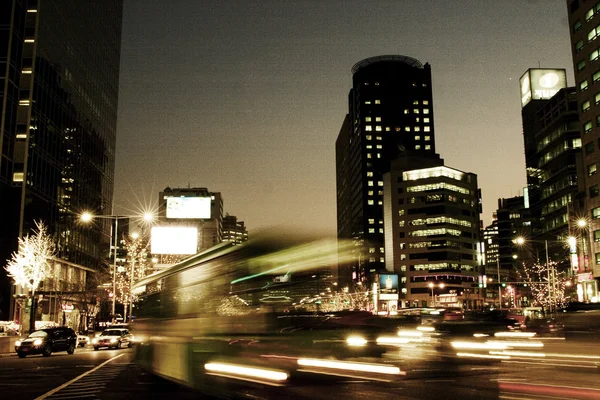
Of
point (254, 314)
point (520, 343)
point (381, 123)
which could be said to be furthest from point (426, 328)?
point (381, 123)

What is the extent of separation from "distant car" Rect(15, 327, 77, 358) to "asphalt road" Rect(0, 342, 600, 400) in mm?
9462

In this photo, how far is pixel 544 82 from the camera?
119 m

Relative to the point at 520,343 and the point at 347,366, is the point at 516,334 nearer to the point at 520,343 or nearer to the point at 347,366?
the point at 520,343

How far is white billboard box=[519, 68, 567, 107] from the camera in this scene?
118375 millimetres

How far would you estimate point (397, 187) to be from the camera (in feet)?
472

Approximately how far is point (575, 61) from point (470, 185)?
246ft

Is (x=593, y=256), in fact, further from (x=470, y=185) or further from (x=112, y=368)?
(x=470, y=185)

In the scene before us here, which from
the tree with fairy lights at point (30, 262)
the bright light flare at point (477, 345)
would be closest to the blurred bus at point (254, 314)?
the bright light flare at point (477, 345)

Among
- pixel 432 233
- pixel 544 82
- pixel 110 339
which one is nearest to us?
pixel 110 339

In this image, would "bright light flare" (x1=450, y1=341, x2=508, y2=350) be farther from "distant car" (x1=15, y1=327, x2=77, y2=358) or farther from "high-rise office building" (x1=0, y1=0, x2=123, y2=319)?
"high-rise office building" (x1=0, y1=0, x2=123, y2=319)

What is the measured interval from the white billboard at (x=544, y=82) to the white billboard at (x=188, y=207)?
10114 centimetres

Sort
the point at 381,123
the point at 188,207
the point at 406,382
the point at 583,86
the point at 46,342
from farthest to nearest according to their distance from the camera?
the point at 381,123
the point at 583,86
the point at 188,207
the point at 46,342
the point at 406,382

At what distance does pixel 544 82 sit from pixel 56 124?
9551 centimetres

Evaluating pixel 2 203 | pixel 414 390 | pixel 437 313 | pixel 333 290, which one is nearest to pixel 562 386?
pixel 414 390
